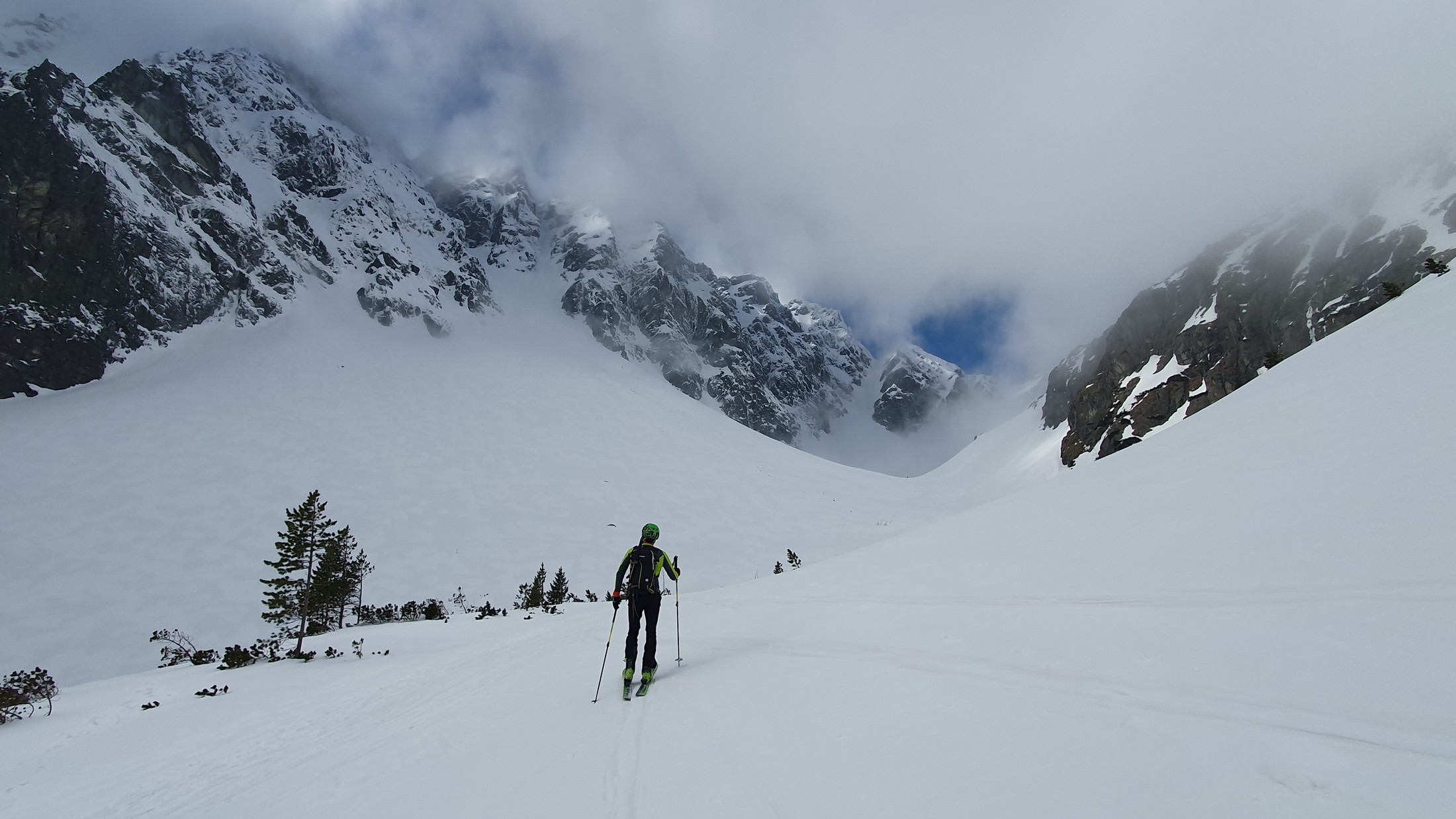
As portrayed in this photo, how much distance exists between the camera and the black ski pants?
6785 mm

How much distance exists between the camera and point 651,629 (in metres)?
7.05

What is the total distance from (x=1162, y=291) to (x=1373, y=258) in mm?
25499

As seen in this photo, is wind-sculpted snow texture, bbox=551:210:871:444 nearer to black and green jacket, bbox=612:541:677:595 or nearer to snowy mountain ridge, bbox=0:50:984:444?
snowy mountain ridge, bbox=0:50:984:444

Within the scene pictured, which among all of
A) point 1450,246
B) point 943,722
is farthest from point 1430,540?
point 1450,246

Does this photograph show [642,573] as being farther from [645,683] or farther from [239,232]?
[239,232]

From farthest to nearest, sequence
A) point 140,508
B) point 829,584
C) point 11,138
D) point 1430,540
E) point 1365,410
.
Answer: point 11,138, point 140,508, point 829,584, point 1365,410, point 1430,540

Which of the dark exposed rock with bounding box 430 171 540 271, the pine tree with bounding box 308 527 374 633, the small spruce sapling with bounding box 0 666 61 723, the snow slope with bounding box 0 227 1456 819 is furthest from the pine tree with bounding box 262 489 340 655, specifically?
the dark exposed rock with bounding box 430 171 540 271

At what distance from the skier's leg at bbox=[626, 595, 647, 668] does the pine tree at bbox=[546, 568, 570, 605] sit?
21461 millimetres

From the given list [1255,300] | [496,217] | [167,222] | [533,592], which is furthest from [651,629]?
[496,217]

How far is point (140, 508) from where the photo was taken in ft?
89.3

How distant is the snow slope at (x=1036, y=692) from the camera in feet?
8.46

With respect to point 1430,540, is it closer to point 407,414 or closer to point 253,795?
point 253,795

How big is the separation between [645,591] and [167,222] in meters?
67.6

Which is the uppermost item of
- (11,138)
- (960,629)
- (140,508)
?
(11,138)
